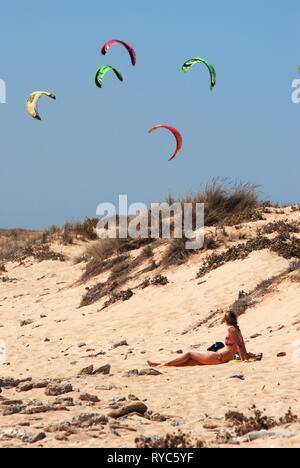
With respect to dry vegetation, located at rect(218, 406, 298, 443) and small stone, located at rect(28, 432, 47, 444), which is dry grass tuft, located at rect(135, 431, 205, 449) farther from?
small stone, located at rect(28, 432, 47, 444)

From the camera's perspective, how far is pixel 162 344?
15680 mm

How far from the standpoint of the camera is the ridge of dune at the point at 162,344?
28.6ft

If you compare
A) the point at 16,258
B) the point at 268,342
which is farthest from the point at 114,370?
the point at 16,258

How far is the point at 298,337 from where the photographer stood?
13344mm

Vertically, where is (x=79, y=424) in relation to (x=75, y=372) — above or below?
above

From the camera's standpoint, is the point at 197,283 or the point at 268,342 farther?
the point at 197,283

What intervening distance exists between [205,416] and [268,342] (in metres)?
5.18

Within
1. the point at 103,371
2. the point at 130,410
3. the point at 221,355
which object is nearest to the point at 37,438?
the point at 130,410

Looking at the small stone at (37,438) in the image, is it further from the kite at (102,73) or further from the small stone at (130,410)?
the kite at (102,73)

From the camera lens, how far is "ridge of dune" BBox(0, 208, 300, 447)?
8.71 m

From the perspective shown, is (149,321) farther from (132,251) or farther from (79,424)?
(79,424)

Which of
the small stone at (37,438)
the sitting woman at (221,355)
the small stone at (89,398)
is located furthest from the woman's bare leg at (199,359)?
the small stone at (37,438)

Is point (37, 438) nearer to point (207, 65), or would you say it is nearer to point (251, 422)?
point (251, 422)

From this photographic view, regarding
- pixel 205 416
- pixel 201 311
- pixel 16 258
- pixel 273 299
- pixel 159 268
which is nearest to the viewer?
pixel 205 416
